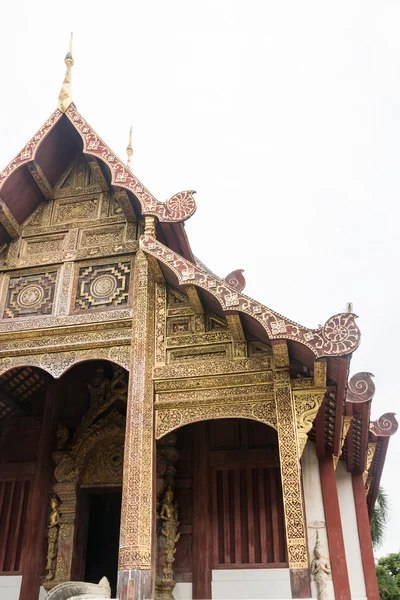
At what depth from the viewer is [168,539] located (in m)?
8.48

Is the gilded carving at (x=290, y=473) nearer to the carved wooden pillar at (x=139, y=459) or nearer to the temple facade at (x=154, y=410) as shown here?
the temple facade at (x=154, y=410)

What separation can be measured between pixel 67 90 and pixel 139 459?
573 cm

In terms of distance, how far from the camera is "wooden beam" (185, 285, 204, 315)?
724 cm

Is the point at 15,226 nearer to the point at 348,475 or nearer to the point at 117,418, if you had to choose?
the point at 117,418

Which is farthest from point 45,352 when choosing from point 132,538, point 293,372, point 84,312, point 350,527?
point 350,527

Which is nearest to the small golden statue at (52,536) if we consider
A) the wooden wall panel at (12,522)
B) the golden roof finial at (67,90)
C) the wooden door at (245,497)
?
the wooden wall panel at (12,522)

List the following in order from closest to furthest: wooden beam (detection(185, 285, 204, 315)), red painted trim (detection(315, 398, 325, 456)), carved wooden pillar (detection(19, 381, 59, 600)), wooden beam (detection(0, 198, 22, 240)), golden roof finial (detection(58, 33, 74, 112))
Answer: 1. wooden beam (detection(185, 285, 204, 315))
2. red painted trim (detection(315, 398, 325, 456))
3. wooden beam (detection(0, 198, 22, 240))
4. golden roof finial (detection(58, 33, 74, 112))
5. carved wooden pillar (detection(19, 381, 59, 600))

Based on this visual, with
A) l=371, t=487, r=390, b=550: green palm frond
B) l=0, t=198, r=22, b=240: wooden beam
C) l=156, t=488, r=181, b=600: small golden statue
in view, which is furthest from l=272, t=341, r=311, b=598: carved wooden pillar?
l=371, t=487, r=390, b=550: green palm frond

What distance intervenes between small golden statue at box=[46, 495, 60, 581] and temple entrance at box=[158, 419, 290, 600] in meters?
1.82

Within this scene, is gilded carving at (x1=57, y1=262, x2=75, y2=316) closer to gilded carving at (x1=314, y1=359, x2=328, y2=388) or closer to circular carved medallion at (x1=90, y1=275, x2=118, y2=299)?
circular carved medallion at (x1=90, y1=275, x2=118, y2=299)

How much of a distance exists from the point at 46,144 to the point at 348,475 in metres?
7.35

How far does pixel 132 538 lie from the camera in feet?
20.7

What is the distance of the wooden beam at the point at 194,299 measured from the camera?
23.7ft

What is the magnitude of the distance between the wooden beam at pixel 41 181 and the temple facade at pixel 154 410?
0.04 metres
